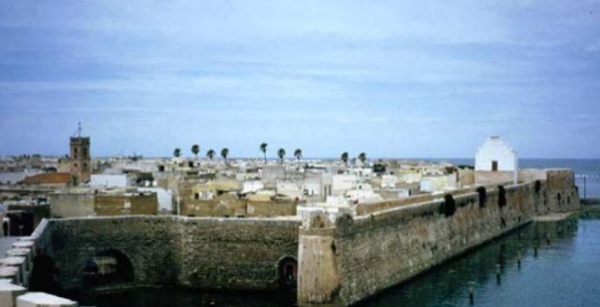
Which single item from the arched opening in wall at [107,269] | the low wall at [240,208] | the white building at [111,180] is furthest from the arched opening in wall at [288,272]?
the white building at [111,180]

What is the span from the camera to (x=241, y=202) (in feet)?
98.4

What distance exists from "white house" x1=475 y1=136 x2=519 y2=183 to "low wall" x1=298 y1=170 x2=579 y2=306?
405 inches

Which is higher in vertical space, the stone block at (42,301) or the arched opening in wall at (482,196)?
the stone block at (42,301)

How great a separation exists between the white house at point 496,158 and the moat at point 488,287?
15.0 meters

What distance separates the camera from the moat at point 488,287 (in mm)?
21625

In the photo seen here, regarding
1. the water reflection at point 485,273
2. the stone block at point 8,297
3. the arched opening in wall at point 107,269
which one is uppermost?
the stone block at point 8,297

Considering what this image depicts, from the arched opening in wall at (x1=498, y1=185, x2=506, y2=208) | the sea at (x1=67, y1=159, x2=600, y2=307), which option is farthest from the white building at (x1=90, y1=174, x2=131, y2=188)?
the arched opening in wall at (x1=498, y1=185, x2=506, y2=208)

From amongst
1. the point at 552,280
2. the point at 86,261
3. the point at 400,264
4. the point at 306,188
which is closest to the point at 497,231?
the point at 306,188

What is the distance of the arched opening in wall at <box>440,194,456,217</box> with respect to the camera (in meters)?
30.7

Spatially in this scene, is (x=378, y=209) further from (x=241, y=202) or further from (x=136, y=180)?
(x=136, y=180)

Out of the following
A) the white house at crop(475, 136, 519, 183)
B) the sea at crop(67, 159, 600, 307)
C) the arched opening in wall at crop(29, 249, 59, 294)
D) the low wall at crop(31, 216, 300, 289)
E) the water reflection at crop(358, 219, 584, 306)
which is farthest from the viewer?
the white house at crop(475, 136, 519, 183)

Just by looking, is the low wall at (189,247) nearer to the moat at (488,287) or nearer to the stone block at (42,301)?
the moat at (488,287)

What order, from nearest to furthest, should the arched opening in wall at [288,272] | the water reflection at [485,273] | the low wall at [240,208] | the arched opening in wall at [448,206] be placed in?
1. the water reflection at [485,273]
2. the arched opening in wall at [288,272]
3. the low wall at [240,208]
4. the arched opening in wall at [448,206]

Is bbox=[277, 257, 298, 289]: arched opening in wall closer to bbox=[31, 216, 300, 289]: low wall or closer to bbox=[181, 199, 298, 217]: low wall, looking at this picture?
bbox=[31, 216, 300, 289]: low wall
